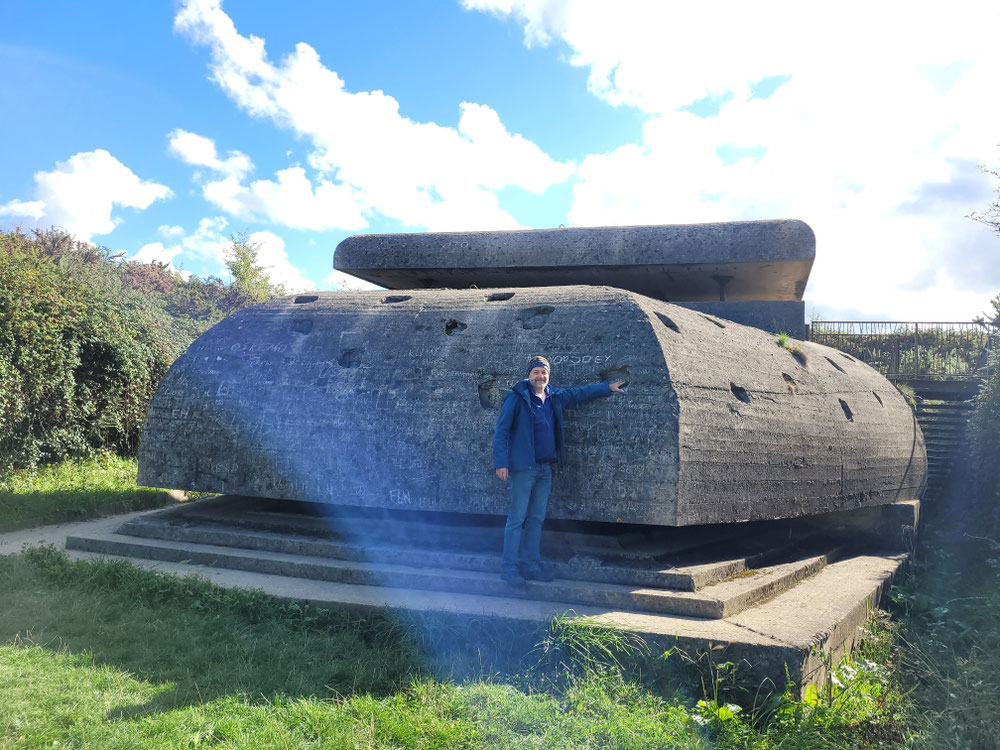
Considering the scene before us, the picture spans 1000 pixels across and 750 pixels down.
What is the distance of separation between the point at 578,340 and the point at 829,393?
2.95 m

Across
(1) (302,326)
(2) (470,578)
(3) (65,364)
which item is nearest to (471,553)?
(2) (470,578)

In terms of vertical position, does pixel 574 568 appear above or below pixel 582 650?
above

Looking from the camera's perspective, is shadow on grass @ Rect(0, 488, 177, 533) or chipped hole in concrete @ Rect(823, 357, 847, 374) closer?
shadow on grass @ Rect(0, 488, 177, 533)

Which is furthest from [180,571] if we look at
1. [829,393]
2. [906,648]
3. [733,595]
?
[829,393]

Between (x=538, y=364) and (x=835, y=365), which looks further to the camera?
(x=835, y=365)

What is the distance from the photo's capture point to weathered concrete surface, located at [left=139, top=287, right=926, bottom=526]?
16.9 feet

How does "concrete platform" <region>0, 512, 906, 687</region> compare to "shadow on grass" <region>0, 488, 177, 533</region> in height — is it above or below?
below

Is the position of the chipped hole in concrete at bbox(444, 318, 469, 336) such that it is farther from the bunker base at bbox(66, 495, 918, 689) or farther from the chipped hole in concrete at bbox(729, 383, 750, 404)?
the chipped hole in concrete at bbox(729, 383, 750, 404)

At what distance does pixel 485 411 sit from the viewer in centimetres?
554

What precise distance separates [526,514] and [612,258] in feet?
10.6

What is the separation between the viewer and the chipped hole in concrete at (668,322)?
5859mm

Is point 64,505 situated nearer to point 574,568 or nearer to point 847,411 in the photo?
point 574,568

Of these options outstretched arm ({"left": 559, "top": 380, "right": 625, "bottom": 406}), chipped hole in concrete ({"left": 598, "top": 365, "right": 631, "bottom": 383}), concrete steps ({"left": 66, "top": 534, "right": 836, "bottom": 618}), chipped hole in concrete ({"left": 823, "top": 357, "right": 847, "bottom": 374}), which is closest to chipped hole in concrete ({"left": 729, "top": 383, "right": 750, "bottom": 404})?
chipped hole in concrete ({"left": 598, "top": 365, "right": 631, "bottom": 383})

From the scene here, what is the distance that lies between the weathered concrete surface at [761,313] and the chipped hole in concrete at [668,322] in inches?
72.2
